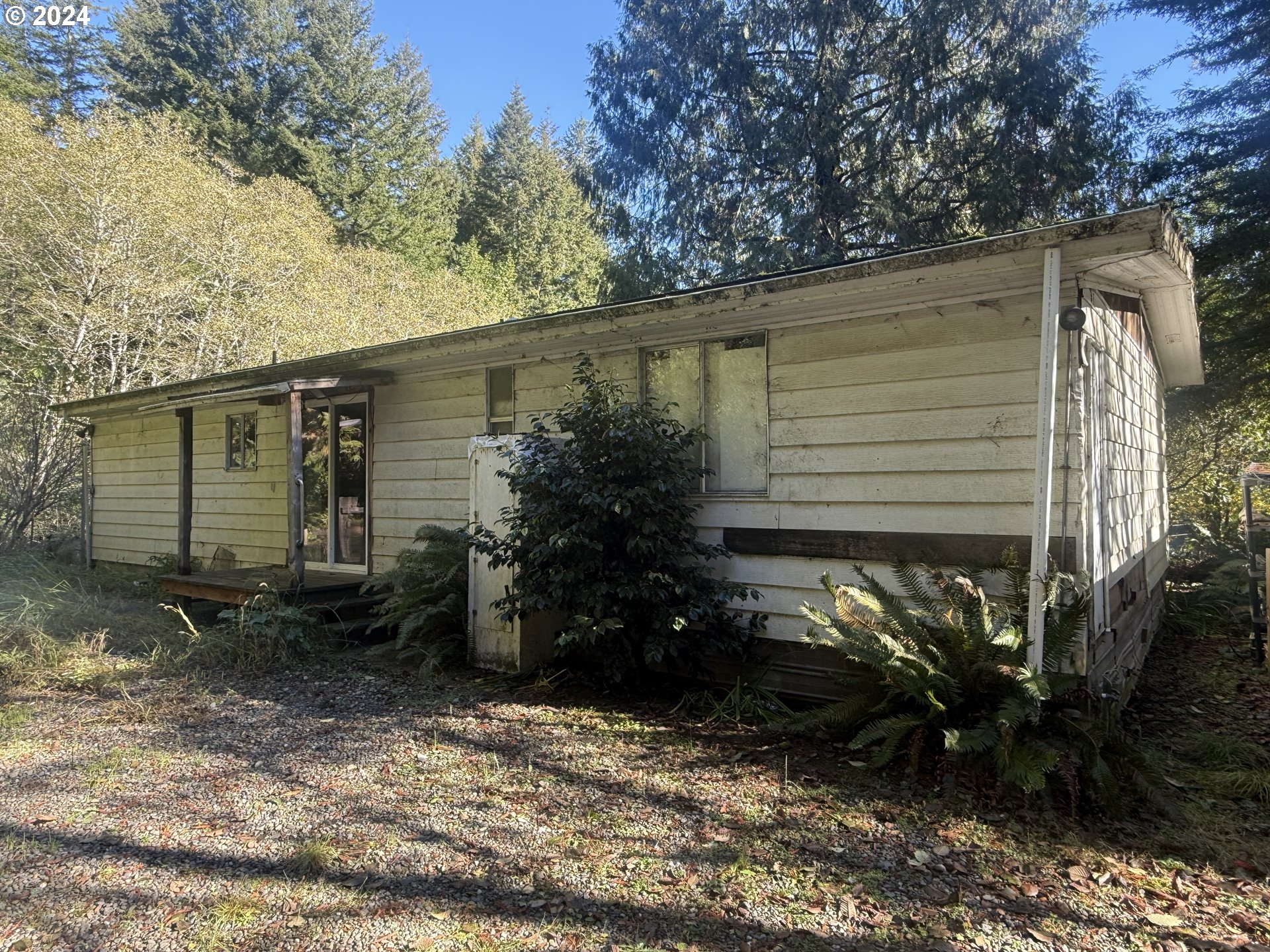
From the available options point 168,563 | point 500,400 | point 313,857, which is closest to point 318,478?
point 500,400

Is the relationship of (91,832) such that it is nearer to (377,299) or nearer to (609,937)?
(609,937)

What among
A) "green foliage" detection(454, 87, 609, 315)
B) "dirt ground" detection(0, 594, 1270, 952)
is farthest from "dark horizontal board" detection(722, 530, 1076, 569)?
"green foliage" detection(454, 87, 609, 315)

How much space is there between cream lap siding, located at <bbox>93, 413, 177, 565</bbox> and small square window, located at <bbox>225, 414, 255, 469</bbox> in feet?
5.05

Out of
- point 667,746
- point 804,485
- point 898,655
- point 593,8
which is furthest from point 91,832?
point 593,8

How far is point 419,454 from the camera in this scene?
303 inches

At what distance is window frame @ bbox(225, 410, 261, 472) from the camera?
9742mm

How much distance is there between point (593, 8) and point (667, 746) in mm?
19369

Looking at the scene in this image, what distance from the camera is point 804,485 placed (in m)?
5.11

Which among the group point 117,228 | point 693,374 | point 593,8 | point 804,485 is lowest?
point 804,485

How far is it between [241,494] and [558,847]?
8.44 meters

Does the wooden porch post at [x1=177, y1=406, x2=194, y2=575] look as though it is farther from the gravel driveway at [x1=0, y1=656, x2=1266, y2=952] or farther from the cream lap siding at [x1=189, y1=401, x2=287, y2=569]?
the gravel driveway at [x1=0, y1=656, x2=1266, y2=952]

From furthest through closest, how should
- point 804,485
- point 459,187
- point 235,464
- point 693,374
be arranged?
point 459,187 → point 235,464 → point 693,374 → point 804,485

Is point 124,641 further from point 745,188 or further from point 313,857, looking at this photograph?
point 745,188

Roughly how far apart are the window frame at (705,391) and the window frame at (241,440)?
6032 millimetres
